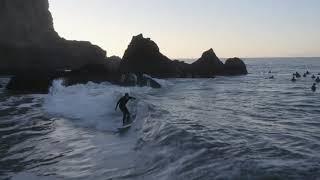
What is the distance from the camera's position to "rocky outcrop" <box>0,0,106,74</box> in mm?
82625

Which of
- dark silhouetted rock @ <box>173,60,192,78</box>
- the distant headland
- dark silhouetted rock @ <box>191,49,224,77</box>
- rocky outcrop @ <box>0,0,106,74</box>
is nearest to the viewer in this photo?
the distant headland

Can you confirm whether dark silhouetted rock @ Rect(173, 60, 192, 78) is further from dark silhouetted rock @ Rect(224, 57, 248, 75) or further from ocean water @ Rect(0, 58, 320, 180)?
ocean water @ Rect(0, 58, 320, 180)

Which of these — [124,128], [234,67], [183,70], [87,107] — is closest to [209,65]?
[183,70]

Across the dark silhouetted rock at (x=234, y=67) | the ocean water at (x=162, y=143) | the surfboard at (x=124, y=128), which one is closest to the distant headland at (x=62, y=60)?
the dark silhouetted rock at (x=234, y=67)

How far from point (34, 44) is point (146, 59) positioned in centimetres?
3220

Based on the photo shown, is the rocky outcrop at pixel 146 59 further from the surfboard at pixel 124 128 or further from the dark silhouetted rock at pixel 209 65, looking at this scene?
the surfboard at pixel 124 128

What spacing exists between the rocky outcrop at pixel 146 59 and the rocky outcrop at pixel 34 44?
10.9 meters

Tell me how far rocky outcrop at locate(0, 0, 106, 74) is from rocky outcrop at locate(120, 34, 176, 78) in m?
10.9

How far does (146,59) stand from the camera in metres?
71.2

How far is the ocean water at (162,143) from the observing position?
13219mm

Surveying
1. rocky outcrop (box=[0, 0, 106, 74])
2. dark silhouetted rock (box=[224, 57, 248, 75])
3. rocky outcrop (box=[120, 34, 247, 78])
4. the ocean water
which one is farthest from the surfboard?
dark silhouetted rock (box=[224, 57, 248, 75])

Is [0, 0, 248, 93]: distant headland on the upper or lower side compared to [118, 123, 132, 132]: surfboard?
upper

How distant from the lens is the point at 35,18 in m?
101

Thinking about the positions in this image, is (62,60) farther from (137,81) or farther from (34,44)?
(137,81)
